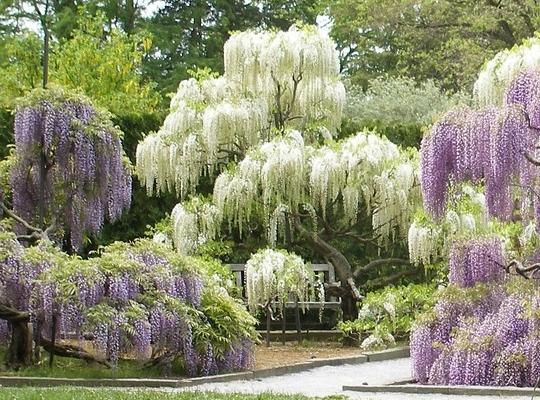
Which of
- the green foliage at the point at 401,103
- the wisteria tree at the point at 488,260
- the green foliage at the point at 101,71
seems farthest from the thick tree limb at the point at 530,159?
the green foliage at the point at 401,103

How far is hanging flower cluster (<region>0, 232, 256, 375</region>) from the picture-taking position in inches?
387

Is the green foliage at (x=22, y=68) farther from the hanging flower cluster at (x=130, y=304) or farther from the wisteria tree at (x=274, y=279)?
the hanging flower cluster at (x=130, y=304)

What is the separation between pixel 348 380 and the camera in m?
10.5

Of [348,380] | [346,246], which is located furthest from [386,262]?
[348,380]

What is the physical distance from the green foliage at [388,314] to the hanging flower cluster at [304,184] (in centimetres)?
138

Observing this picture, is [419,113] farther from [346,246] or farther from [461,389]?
[461,389]

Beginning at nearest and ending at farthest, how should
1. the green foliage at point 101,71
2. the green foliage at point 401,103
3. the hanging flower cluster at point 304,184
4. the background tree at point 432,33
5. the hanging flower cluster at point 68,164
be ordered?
the hanging flower cluster at point 68,164
the hanging flower cluster at point 304,184
the green foliage at point 101,71
the green foliage at point 401,103
the background tree at point 432,33

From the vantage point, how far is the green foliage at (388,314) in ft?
44.0

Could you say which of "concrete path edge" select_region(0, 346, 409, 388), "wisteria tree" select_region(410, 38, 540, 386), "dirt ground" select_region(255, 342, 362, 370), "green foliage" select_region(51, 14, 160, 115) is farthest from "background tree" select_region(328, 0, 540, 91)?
"concrete path edge" select_region(0, 346, 409, 388)

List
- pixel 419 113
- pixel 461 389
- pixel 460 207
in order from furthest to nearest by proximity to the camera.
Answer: pixel 419 113 < pixel 460 207 < pixel 461 389

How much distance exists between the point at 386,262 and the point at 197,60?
1447 centimetres

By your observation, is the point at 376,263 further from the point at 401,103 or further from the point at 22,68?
the point at 22,68

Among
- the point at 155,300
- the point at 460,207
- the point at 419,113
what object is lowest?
the point at 155,300

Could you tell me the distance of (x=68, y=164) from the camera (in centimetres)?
1188
